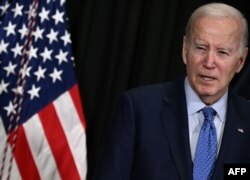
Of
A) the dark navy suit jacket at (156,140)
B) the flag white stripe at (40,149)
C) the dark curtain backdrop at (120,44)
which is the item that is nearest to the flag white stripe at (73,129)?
the flag white stripe at (40,149)

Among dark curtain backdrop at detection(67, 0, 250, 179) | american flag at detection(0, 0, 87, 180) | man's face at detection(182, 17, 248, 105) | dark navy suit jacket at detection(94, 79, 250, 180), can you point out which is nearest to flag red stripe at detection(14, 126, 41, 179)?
american flag at detection(0, 0, 87, 180)

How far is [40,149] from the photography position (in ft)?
7.39

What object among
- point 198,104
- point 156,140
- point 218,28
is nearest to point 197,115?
point 198,104

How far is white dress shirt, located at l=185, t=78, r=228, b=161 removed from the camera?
1285 millimetres

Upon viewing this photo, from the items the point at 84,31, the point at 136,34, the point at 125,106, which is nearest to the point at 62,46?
the point at 84,31

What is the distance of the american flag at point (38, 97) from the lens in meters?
2.22

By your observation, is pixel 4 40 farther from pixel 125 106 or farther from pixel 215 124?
pixel 215 124

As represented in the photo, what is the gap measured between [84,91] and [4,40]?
517mm

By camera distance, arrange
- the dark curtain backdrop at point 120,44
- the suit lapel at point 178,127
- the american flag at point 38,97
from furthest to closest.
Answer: the dark curtain backdrop at point 120,44 → the american flag at point 38,97 → the suit lapel at point 178,127

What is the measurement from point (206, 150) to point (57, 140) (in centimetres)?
115

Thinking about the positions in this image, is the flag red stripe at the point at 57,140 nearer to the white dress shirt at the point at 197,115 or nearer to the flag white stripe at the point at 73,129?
the flag white stripe at the point at 73,129

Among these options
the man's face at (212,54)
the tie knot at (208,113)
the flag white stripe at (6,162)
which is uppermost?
the man's face at (212,54)

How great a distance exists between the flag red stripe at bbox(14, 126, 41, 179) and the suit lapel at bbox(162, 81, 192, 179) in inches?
43.3

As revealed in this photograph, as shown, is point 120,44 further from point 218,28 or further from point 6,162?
point 218,28
